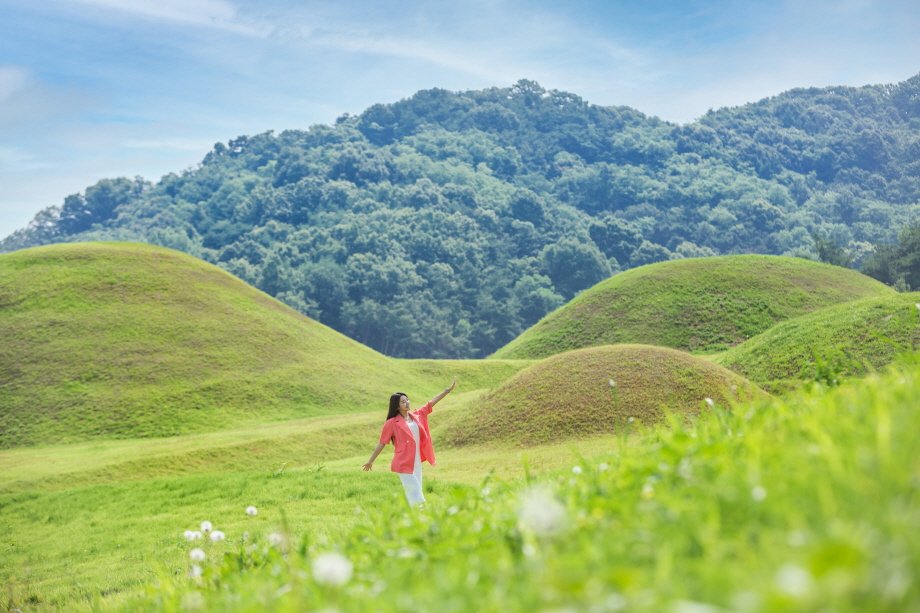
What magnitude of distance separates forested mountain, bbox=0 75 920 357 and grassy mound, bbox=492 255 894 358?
36.9 metres

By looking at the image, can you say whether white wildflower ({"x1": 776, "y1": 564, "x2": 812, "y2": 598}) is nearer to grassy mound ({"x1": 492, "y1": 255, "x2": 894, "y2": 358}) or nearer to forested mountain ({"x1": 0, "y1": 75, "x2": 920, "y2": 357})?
grassy mound ({"x1": 492, "y1": 255, "x2": 894, "y2": 358})

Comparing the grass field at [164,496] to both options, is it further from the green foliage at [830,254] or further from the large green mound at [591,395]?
the green foliage at [830,254]

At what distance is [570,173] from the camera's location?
137m

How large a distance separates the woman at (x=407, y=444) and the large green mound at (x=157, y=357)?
76.6 ft

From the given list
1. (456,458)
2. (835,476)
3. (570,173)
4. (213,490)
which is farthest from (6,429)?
(570,173)

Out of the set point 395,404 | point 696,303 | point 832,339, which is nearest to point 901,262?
point 696,303

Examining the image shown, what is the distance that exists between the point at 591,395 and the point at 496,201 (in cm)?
9515

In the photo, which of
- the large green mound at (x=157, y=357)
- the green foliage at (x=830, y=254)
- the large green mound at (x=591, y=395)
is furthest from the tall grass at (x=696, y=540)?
the green foliage at (x=830, y=254)

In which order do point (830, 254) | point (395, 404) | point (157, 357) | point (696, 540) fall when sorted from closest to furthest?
point (696, 540) → point (395, 404) → point (157, 357) → point (830, 254)

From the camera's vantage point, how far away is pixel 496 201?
113 m

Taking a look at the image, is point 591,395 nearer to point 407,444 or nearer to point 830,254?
point 407,444

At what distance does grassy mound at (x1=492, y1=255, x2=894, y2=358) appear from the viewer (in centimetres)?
3834

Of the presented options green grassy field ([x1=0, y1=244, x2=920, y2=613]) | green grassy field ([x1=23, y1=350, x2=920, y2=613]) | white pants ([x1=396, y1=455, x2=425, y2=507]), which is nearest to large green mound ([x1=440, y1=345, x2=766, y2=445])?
green grassy field ([x1=0, y1=244, x2=920, y2=613])

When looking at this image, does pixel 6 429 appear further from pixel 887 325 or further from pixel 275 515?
pixel 887 325
